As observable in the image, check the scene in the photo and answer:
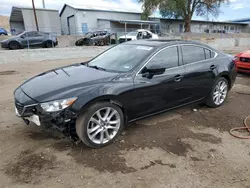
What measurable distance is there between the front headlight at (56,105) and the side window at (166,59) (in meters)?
1.38

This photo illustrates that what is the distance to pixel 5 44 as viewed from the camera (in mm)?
14125

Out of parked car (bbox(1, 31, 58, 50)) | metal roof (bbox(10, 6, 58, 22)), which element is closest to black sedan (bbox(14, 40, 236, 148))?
parked car (bbox(1, 31, 58, 50))

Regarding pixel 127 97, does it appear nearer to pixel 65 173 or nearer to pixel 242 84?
pixel 65 173

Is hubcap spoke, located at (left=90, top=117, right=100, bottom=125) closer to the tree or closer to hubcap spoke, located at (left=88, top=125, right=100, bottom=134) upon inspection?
hubcap spoke, located at (left=88, top=125, right=100, bottom=134)

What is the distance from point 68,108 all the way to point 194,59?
2.61 meters

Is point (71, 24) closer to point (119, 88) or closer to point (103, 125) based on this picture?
point (119, 88)

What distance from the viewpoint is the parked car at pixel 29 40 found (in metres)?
14.2

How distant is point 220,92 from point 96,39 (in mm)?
15659

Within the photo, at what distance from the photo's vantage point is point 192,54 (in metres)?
3.98

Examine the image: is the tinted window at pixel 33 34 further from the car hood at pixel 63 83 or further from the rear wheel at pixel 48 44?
the car hood at pixel 63 83

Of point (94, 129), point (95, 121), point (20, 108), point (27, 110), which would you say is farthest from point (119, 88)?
point (20, 108)

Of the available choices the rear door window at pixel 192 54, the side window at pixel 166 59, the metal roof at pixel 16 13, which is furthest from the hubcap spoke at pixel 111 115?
the metal roof at pixel 16 13

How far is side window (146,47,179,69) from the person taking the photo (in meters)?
3.35

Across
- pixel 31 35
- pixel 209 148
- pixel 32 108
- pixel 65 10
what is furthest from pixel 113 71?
pixel 65 10
